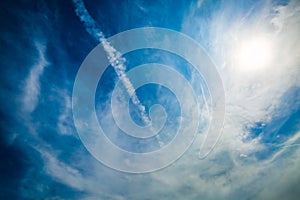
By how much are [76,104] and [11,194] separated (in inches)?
1098

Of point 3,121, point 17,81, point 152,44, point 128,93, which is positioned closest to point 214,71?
point 152,44

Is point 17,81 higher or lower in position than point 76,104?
higher

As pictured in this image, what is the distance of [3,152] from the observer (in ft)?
96.0

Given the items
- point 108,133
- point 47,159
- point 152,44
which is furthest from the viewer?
point 47,159

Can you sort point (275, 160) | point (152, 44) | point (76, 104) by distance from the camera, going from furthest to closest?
point (275, 160) < point (76, 104) < point (152, 44)

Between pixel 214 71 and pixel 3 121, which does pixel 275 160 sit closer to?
pixel 214 71

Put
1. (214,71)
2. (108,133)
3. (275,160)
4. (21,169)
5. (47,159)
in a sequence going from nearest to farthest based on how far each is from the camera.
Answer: (214,71) < (108,133) < (47,159) < (21,169) < (275,160)

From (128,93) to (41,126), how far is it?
44.6 ft

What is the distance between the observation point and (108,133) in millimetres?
24672

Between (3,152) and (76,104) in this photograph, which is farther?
(3,152)

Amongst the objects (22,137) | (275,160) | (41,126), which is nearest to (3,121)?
(22,137)

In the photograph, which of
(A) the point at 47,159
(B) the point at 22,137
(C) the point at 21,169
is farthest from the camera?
(C) the point at 21,169

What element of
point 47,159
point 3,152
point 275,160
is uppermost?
point 3,152

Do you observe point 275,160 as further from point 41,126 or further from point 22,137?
point 22,137
